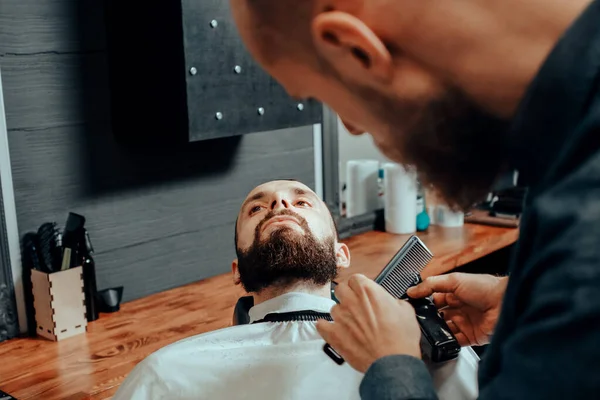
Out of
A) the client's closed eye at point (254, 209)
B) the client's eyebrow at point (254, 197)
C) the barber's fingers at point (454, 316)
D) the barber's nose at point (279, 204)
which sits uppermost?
the client's eyebrow at point (254, 197)

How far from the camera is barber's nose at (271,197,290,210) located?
6.31ft

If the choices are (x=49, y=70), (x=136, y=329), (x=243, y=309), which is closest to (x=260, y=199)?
(x=243, y=309)

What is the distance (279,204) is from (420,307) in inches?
26.2

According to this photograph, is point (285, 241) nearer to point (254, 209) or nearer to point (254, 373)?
point (254, 209)

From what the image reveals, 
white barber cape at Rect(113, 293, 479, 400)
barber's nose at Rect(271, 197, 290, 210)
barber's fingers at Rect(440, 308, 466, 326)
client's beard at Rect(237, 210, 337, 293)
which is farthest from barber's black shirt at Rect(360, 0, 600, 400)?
barber's nose at Rect(271, 197, 290, 210)

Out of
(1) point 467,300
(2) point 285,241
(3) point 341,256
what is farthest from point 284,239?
(1) point 467,300

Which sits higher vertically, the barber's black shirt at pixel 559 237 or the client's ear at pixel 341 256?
the barber's black shirt at pixel 559 237

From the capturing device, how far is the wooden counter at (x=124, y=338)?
167cm

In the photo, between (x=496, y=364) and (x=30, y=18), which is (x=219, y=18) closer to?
(x=30, y=18)

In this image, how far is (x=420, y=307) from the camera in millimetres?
1360

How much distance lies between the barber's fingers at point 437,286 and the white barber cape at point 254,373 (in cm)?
22

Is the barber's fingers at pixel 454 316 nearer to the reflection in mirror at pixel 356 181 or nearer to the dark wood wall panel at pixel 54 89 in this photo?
the dark wood wall panel at pixel 54 89

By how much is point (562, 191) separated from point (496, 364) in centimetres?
19

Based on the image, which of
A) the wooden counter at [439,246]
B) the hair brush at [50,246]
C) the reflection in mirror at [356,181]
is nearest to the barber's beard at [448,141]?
the hair brush at [50,246]
